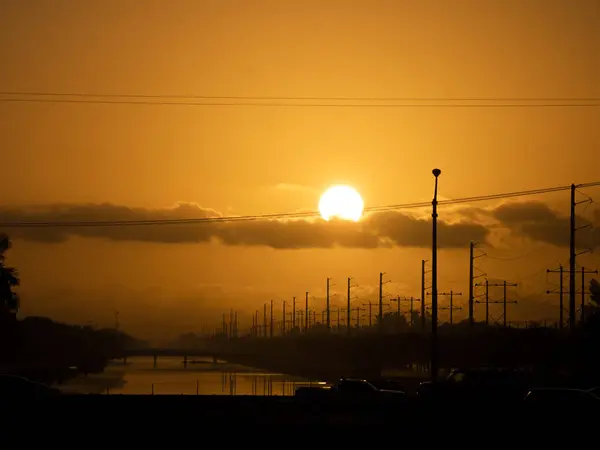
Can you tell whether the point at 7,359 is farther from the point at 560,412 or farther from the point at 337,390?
the point at 560,412

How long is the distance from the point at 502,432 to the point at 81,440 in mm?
17099

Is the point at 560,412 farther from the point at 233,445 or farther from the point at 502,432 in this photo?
the point at 233,445

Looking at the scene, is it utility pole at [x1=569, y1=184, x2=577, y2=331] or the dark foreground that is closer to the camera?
the dark foreground

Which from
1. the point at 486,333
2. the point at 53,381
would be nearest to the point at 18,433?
the point at 486,333

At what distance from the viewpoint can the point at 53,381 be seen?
5468 inches

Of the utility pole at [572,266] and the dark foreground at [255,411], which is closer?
the dark foreground at [255,411]

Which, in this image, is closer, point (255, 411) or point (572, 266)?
point (255, 411)

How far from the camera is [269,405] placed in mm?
56156

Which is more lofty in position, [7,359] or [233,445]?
[233,445]

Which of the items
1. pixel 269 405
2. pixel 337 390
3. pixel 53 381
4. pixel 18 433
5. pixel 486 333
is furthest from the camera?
pixel 53 381

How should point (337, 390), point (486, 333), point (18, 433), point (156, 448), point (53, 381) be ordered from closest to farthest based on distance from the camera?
point (156, 448)
point (18, 433)
point (337, 390)
point (486, 333)
point (53, 381)

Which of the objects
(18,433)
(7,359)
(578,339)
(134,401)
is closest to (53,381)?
(7,359)

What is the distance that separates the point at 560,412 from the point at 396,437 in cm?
710

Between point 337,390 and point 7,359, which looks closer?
point 337,390
